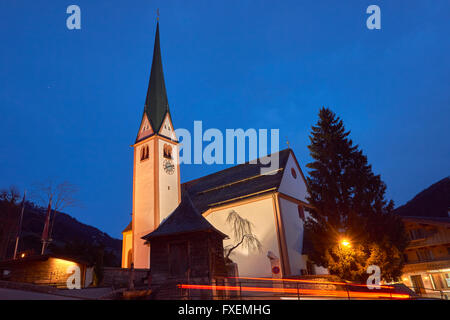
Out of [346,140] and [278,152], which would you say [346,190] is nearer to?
[346,140]

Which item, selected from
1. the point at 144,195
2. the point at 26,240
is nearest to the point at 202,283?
the point at 144,195

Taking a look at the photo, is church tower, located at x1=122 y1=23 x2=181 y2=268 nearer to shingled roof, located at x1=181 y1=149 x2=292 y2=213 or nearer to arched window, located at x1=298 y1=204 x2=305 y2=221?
shingled roof, located at x1=181 y1=149 x2=292 y2=213

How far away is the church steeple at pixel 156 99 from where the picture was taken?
107 ft

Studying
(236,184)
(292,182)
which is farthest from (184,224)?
(292,182)

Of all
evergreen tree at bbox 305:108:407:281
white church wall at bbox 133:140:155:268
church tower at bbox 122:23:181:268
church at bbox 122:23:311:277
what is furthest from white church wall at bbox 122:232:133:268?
evergreen tree at bbox 305:108:407:281

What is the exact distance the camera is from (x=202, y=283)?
14.6 meters

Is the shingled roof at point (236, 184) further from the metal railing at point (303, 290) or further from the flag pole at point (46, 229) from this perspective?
the flag pole at point (46, 229)

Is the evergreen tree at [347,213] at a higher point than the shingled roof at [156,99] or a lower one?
lower

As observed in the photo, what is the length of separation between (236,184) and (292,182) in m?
5.19

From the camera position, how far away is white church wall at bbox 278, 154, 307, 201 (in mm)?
25144

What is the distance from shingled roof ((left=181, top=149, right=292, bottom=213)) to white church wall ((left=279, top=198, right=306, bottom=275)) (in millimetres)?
2048

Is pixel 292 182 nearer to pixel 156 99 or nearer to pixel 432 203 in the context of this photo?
pixel 156 99

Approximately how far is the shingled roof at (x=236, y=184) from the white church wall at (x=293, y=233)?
205cm

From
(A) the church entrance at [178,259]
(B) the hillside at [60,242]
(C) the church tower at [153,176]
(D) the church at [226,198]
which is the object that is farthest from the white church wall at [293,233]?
(B) the hillside at [60,242]
